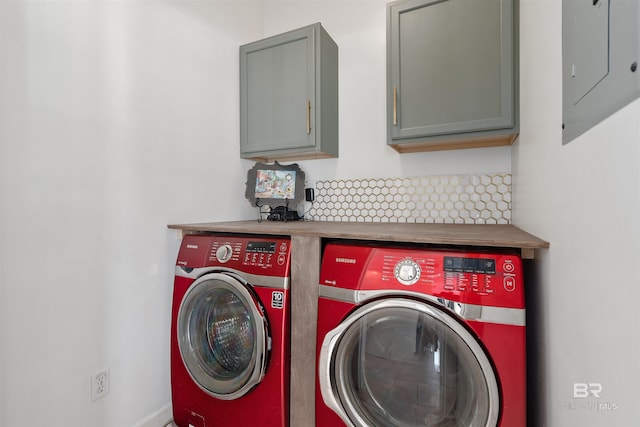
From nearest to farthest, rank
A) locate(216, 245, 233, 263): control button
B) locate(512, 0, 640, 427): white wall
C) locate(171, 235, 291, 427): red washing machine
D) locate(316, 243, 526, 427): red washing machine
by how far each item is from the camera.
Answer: locate(512, 0, 640, 427): white wall < locate(316, 243, 526, 427): red washing machine < locate(171, 235, 291, 427): red washing machine < locate(216, 245, 233, 263): control button

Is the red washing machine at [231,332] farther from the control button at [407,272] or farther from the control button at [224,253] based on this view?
the control button at [407,272]

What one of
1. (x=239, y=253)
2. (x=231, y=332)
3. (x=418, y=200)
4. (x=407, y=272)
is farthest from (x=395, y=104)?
(x=231, y=332)

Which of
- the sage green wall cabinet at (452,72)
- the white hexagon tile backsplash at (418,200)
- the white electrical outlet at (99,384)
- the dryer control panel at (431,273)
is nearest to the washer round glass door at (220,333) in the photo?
the white electrical outlet at (99,384)

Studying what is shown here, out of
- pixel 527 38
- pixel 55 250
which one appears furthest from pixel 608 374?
pixel 55 250

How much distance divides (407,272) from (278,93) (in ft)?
4.85

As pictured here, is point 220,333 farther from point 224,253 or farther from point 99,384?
point 99,384

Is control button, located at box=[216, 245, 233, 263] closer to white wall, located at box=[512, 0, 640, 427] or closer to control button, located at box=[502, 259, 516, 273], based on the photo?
control button, located at box=[502, 259, 516, 273]

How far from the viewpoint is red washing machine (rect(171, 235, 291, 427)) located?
1.28 meters

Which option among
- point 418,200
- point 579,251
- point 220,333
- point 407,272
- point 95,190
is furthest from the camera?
point 418,200

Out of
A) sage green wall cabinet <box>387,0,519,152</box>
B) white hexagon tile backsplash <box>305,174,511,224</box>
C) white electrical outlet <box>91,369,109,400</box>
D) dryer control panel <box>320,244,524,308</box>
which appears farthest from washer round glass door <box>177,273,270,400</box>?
sage green wall cabinet <box>387,0,519,152</box>

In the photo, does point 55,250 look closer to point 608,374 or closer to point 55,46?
point 55,46

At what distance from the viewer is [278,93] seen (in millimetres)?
1923

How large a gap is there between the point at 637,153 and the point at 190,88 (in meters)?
1.95

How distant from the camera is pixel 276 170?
1.99 meters
